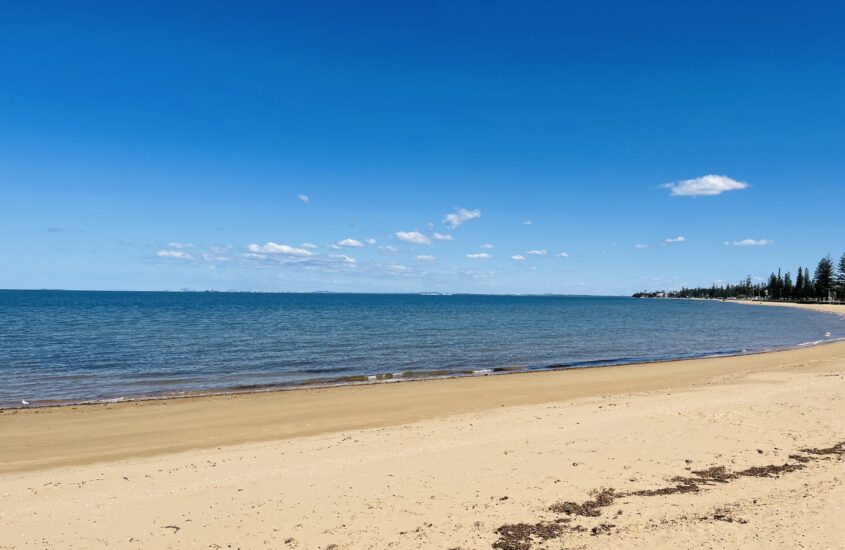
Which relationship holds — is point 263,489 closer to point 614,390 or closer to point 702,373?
point 614,390

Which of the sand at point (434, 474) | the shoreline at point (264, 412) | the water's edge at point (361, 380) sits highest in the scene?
the sand at point (434, 474)

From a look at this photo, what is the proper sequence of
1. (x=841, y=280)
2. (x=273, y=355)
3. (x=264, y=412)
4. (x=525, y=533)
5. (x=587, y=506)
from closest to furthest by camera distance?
(x=525, y=533) < (x=587, y=506) < (x=264, y=412) < (x=273, y=355) < (x=841, y=280)

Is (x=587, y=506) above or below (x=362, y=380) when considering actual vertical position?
above

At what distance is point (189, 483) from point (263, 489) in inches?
62.8

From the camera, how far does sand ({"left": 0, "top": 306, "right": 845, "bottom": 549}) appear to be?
23.0 feet

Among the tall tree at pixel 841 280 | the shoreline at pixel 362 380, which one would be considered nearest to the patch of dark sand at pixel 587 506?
the shoreline at pixel 362 380

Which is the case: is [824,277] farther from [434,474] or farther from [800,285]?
[434,474]

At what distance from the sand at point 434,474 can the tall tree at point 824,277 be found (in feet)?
569

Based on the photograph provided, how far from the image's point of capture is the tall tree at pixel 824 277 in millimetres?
152375

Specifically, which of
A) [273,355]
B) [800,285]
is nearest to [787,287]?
[800,285]

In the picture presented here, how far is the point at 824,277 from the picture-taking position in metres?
154

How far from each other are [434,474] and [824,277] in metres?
190

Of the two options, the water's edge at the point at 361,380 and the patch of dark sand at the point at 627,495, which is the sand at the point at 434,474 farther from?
the water's edge at the point at 361,380

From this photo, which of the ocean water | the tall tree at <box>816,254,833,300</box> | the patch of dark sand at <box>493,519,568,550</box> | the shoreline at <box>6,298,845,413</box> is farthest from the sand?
the tall tree at <box>816,254,833,300</box>
